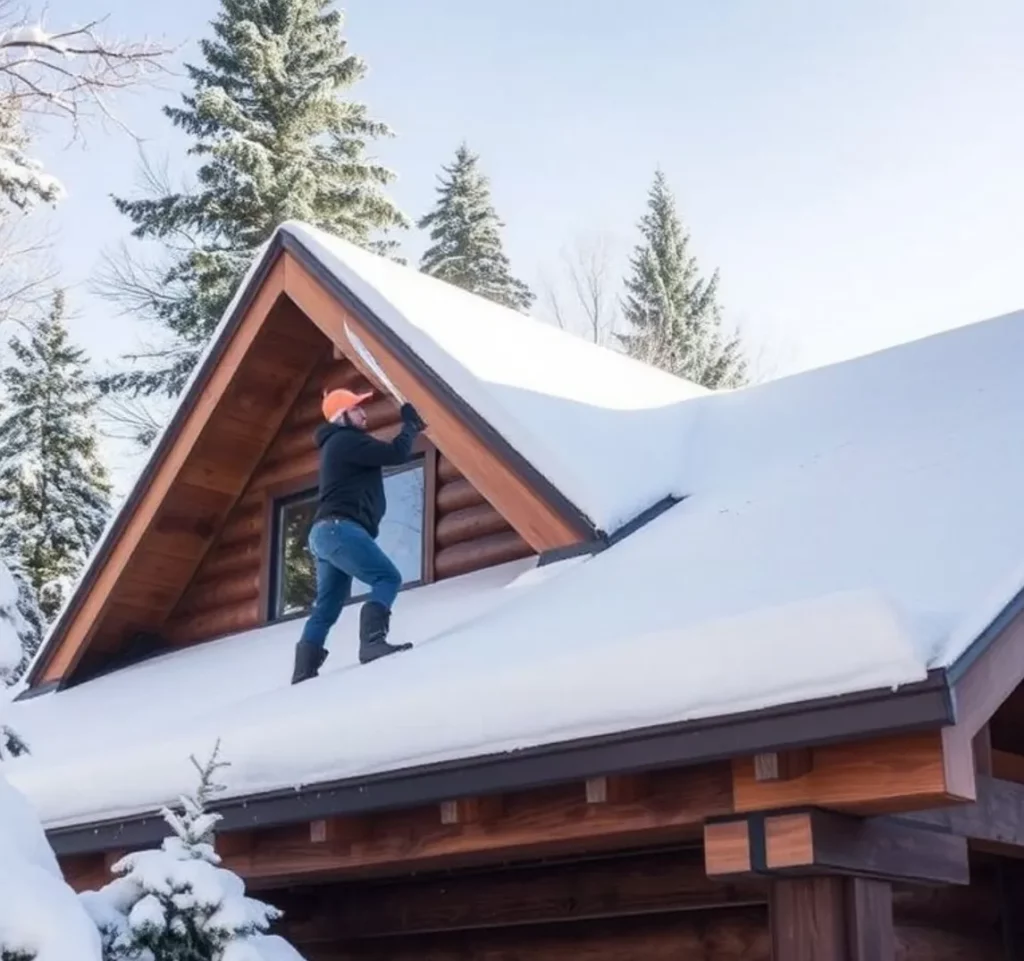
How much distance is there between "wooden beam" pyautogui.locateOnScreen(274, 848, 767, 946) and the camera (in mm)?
5730

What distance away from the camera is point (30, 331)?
2094 centimetres

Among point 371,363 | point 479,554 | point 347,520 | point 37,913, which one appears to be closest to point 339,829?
point 37,913

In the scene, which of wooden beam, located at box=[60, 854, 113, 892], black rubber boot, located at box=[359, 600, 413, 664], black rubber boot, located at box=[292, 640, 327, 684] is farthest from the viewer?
black rubber boot, located at box=[292, 640, 327, 684]

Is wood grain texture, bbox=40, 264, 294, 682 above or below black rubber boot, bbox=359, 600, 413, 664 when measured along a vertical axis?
above

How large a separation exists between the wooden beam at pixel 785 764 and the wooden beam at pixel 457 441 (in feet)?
9.69

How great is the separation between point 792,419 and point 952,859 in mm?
3965

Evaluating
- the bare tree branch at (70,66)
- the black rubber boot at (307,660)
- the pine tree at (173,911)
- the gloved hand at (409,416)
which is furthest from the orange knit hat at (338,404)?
the bare tree branch at (70,66)

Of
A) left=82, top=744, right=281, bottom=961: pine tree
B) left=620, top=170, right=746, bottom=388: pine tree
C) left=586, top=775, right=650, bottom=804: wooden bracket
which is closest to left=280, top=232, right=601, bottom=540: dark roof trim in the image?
left=586, top=775, right=650, bottom=804: wooden bracket

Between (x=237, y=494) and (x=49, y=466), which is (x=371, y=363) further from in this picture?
(x=49, y=466)

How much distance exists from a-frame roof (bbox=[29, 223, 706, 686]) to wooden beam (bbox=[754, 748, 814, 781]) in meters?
2.93

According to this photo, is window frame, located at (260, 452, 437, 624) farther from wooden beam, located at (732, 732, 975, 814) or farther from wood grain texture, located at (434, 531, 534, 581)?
wooden beam, located at (732, 732, 975, 814)

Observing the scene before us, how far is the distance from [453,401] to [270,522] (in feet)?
7.94

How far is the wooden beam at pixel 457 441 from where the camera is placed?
7.22 m

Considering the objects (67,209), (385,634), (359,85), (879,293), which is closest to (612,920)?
(385,634)
